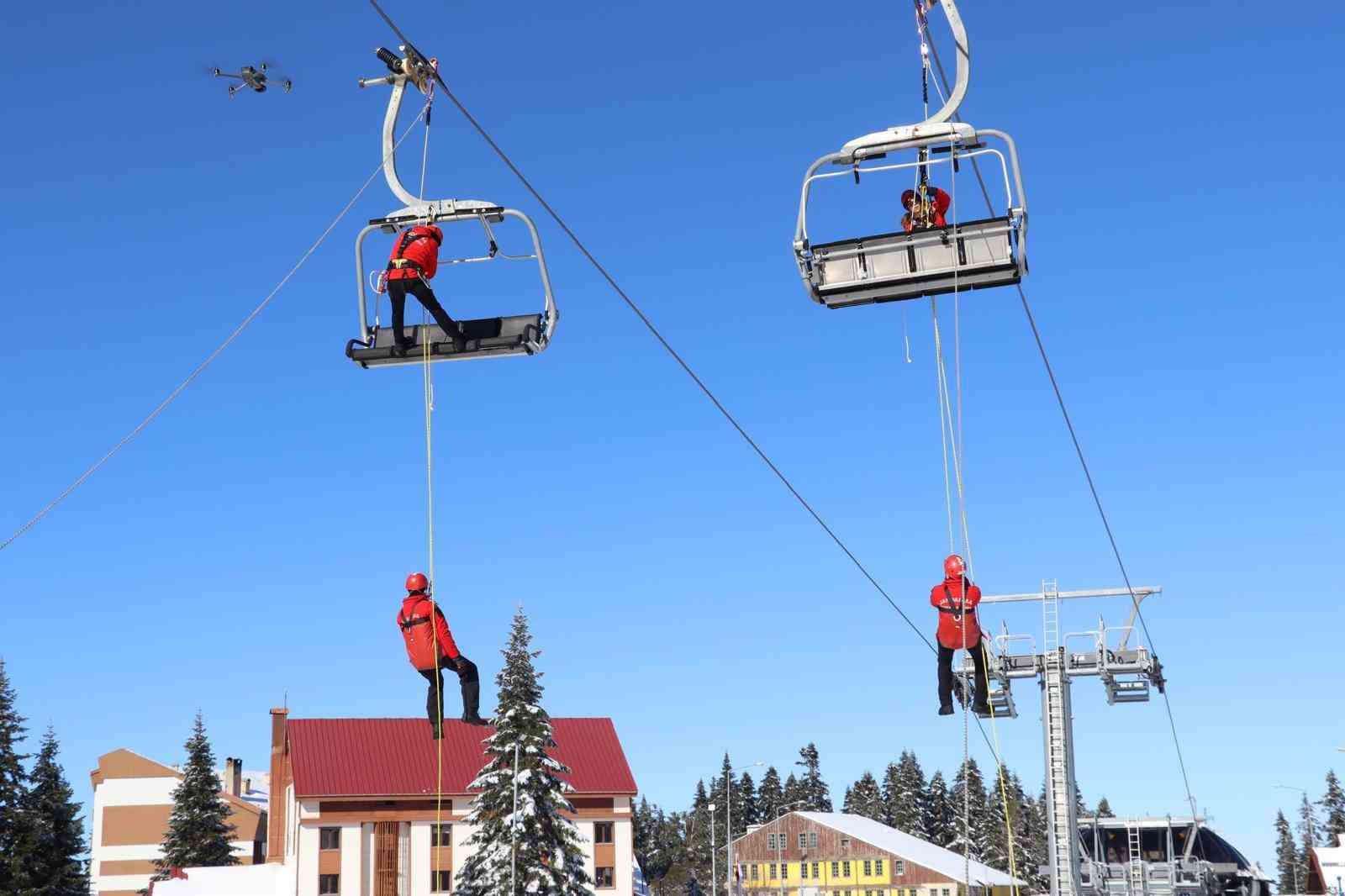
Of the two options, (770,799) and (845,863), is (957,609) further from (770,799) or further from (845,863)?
(770,799)

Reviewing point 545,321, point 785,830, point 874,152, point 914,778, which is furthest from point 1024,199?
point 914,778

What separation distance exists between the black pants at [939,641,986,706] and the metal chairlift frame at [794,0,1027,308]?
4.19 meters

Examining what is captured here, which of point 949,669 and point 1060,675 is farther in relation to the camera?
point 1060,675

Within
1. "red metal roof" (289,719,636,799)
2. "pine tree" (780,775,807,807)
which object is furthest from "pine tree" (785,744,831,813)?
"red metal roof" (289,719,636,799)

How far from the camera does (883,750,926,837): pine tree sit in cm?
12688

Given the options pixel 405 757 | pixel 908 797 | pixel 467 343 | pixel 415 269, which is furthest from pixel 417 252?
pixel 908 797

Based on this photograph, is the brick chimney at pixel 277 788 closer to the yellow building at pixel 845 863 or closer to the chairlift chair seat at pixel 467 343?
the yellow building at pixel 845 863

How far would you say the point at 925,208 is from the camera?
16.0 meters

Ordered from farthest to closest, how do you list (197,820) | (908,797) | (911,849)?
(908,797)
(911,849)
(197,820)

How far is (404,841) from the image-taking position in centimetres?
6475

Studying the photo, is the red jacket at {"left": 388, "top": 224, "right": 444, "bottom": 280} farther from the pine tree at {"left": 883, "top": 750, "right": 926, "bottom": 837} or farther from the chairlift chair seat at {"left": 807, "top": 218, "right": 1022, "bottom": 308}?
the pine tree at {"left": 883, "top": 750, "right": 926, "bottom": 837}

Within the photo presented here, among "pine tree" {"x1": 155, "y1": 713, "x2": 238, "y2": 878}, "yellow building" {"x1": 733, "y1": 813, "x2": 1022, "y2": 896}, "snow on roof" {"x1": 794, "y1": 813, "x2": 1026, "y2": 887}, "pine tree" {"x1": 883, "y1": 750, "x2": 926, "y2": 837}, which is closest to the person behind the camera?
"pine tree" {"x1": 155, "y1": 713, "x2": 238, "y2": 878}

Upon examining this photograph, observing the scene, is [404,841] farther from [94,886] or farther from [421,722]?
[94,886]

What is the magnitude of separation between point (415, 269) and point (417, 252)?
170mm
